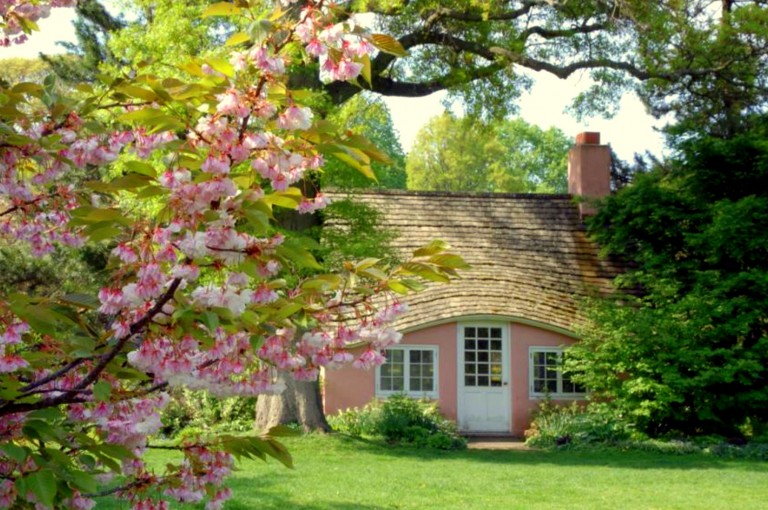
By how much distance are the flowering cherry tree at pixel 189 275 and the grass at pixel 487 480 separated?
7.26m

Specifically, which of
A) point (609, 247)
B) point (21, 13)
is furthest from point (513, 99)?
point (21, 13)

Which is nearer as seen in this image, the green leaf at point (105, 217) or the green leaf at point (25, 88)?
the green leaf at point (105, 217)

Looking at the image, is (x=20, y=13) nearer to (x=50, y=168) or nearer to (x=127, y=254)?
(x=50, y=168)

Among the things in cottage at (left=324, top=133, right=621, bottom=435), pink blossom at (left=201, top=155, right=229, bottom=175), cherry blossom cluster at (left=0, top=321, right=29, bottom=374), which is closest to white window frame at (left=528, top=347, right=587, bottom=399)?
cottage at (left=324, top=133, right=621, bottom=435)

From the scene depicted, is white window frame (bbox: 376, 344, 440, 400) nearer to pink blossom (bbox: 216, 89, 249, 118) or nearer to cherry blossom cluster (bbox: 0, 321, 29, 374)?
cherry blossom cluster (bbox: 0, 321, 29, 374)

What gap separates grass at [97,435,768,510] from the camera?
444 inches

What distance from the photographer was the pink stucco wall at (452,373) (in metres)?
20.8

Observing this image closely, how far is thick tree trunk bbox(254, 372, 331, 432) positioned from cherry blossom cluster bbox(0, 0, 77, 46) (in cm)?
1454

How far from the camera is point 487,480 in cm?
1325

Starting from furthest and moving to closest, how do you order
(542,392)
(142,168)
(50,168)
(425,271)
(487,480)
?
(542,392) < (487,480) < (50,168) < (425,271) < (142,168)

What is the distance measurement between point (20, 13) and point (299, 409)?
14.9 metres

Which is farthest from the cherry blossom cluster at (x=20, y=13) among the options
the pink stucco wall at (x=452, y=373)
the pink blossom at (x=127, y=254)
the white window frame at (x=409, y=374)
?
the white window frame at (x=409, y=374)

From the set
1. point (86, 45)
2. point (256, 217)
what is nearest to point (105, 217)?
point (256, 217)

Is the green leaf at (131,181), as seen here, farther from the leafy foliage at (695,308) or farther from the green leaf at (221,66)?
the leafy foliage at (695,308)
